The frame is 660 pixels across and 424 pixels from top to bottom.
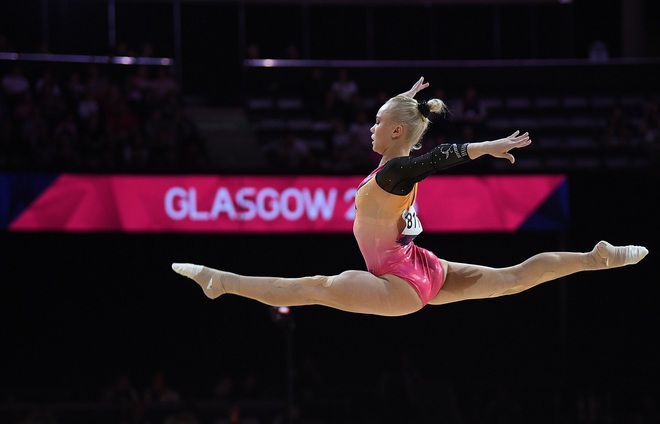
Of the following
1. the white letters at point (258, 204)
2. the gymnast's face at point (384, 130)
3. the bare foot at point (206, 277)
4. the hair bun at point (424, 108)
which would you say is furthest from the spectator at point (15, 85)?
the hair bun at point (424, 108)

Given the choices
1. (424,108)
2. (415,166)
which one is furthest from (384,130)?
(415,166)

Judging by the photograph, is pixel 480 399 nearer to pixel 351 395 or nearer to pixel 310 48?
pixel 351 395

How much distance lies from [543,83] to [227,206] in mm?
6290

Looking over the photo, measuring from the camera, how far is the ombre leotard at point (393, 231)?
475cm

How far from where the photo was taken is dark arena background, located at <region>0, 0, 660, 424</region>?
10.9 metres

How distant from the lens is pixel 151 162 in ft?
35.5

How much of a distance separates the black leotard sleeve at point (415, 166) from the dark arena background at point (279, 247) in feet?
19.6

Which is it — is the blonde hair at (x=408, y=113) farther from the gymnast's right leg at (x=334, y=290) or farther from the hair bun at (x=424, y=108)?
the gymnast's right leg at (x=334, y=290)

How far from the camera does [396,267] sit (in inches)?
192

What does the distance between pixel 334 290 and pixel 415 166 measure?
2.50 ft

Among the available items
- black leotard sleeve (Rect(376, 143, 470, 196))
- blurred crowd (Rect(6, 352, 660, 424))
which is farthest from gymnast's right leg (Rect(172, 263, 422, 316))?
blurred crowd (Rect(6, 352, 660, 424))

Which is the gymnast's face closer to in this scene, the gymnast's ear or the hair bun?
the gymnast's ear

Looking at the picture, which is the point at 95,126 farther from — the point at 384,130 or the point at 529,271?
the point at 529,271

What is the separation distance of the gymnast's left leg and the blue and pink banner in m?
5.58
